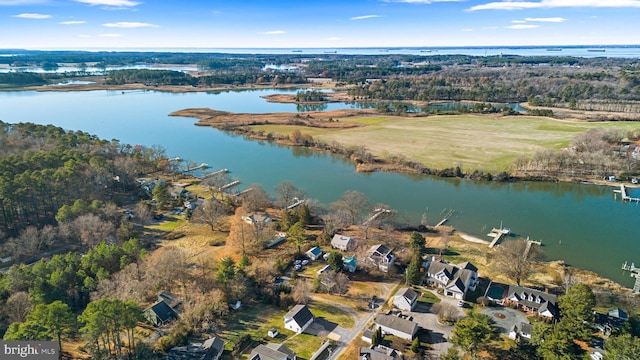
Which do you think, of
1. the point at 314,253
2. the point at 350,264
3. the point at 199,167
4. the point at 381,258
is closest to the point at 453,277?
the point at 381,258

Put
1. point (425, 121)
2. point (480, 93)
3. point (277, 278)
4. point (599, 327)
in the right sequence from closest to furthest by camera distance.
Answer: point (599, 327) < point (277, 278) < point (425, 121) < point (480, 93)

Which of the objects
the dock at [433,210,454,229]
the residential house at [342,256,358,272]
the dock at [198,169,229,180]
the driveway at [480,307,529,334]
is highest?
the dock at [198,169,229,180]

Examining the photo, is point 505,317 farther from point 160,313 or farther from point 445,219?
point 160,313

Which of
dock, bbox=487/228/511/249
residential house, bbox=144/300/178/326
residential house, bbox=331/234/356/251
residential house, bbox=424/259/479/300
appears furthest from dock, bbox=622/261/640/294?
residential house, bbox=144/300/178/326

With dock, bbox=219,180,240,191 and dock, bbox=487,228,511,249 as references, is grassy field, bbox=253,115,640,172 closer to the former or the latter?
dock, bbox=487,228,511,249

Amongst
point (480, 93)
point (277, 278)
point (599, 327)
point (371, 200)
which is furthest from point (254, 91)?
point (599, 327)

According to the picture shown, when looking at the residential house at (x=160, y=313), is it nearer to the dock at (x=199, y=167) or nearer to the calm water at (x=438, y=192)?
the calm water at (x=438, y=192)

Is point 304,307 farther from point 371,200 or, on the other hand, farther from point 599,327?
point 371,200
